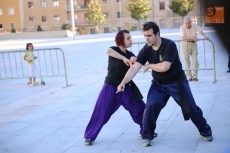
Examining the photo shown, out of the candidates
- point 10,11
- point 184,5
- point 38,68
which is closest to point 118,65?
point 184,5

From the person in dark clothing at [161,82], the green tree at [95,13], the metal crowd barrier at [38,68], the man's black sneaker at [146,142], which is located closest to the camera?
the person in dark clothing at [161,82]

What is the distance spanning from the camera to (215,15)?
2.18 ft

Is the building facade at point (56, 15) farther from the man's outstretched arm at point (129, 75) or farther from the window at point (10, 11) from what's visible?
the man's outstretched arm at point (129, 75)

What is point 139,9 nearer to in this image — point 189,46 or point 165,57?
point 189,46

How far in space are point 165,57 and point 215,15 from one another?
434 centimetres

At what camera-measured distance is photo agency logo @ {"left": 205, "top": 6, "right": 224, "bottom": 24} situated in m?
0.63

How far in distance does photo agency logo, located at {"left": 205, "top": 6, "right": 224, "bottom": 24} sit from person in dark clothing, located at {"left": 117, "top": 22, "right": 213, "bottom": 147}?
14.0ft

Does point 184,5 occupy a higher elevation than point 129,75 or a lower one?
higher

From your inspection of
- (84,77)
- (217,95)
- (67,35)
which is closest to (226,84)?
(217,95)

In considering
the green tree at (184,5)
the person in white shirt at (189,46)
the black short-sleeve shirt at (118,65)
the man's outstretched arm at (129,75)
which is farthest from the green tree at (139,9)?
the green tree at (184,5)

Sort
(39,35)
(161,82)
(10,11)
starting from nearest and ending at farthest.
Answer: (161,82)
(39,35)
(10,11)

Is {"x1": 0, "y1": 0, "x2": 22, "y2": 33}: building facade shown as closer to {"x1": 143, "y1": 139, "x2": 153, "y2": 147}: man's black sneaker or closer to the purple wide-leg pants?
the purple wide-leg pants

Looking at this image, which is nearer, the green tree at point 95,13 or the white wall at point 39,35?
the white wall at point 39,35

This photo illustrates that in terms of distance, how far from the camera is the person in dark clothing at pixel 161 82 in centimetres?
499
